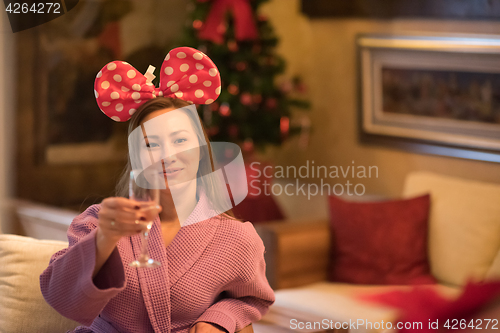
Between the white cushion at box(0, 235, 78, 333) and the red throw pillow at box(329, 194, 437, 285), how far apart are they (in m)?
1.34

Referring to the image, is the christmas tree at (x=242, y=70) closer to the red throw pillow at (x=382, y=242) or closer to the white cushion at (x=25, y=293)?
the red throw pillow at (x=382, y=242)

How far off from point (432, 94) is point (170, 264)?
2181 mm

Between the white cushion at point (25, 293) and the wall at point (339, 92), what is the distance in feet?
7.00

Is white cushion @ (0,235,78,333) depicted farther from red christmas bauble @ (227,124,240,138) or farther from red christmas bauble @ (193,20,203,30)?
red christmas bauble @ (193,20,203,30)

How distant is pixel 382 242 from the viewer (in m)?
2.36

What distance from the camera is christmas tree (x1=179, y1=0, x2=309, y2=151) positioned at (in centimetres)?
315

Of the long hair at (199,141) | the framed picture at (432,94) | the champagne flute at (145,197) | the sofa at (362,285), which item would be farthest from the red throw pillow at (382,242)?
the champagne flute at (145,197)

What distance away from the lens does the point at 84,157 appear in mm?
3332

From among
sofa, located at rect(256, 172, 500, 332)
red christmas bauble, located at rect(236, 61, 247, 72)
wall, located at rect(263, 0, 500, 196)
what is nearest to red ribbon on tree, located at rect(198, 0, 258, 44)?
red christmas bauble, located at rect(236, 61, 247, 72)

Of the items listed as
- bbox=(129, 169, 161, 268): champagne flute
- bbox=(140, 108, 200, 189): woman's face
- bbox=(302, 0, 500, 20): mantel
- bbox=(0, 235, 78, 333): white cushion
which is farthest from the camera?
bbox=(302, 0, 500, 20): mantel

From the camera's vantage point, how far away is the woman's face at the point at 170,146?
1162mm

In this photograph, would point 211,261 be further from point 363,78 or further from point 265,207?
point 363,78

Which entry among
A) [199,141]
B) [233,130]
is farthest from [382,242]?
[199,141]

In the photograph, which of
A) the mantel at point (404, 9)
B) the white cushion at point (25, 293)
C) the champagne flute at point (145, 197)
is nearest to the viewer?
the champagne flute at point (145, 197)
